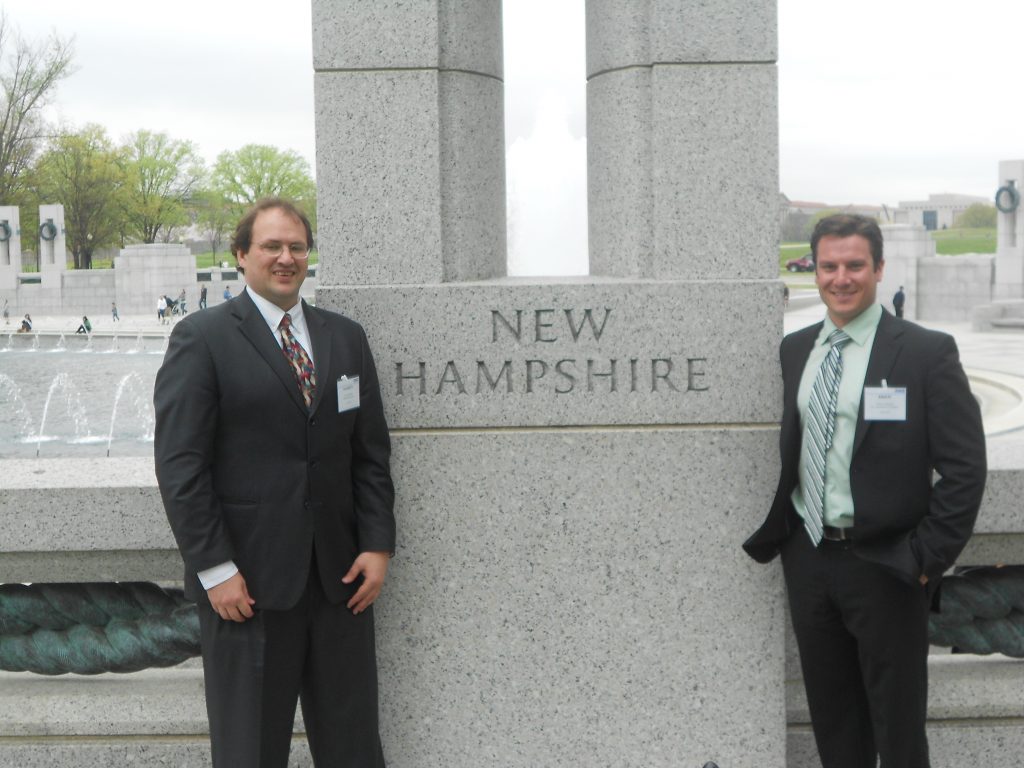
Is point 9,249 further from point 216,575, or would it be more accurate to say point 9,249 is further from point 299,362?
point 216,575

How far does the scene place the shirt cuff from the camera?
125 inches

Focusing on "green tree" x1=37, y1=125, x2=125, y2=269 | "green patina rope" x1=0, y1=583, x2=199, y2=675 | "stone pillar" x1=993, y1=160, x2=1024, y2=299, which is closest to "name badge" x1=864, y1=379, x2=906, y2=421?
"green patina rope" x1=0, y1=583, x2=199, y2=675

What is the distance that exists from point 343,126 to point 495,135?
656 millimetres

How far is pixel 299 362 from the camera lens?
3.37 metres

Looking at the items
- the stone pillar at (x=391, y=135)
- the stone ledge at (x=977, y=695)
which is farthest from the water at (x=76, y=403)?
the stone ledge at (x=977, y=695)

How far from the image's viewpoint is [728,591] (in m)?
3.83

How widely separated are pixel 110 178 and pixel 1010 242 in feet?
179

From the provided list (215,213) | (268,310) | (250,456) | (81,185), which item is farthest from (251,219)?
A: (215,213)

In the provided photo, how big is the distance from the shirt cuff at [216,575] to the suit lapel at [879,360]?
1795 millimetres

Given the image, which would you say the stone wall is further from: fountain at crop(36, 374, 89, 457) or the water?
fountain at crop(36, 374, 89, 457)

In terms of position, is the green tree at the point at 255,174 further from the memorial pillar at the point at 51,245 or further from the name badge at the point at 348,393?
the name badge at the point at 348,393

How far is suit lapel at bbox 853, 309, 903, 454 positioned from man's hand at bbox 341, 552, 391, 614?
1.43 metres

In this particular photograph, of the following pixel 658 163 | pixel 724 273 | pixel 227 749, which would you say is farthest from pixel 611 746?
pixel 658 163

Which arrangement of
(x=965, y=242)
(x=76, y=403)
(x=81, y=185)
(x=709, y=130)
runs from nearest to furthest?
1. (x=709, y=130)
2. (x=76, y=403)
3. (x=81, y=185)
4. (x=965, y=242)
